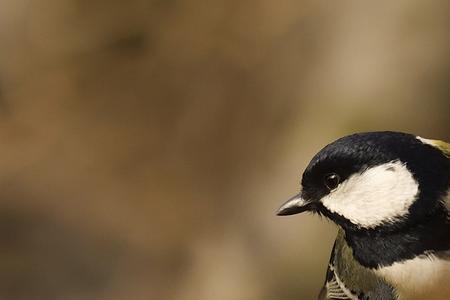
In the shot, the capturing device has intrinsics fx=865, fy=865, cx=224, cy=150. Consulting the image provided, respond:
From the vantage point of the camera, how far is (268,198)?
2393 mm

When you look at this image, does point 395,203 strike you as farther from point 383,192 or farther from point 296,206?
point 296,206

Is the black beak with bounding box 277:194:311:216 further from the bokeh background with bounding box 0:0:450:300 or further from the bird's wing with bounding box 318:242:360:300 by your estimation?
the bokeh background with bounding box 0:0:450:300

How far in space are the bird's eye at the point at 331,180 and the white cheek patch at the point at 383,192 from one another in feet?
0.06

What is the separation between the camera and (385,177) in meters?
1.21

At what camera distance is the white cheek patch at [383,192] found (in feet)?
3.97

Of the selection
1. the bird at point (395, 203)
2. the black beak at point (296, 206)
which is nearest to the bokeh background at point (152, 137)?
the black beak at point (296, 206)

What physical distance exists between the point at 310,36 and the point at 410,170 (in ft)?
4.19

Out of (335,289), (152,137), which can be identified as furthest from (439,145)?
(152,137)

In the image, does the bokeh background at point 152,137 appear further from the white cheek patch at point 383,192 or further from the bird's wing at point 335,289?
the white cheek patch at point 383,192

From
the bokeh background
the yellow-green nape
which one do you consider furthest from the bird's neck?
the bokeh background

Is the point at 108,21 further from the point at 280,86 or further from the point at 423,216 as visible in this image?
the point at 423,216

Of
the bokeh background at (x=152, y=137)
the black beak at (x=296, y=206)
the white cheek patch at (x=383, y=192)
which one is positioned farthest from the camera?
the bokeh background at (x=152, y=137)

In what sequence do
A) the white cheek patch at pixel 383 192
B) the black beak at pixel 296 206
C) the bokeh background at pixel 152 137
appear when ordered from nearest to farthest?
the white cheek patch at pixel 383 192 < the black beak at pixel 296 206 < the bokeh background at pixel 152 137

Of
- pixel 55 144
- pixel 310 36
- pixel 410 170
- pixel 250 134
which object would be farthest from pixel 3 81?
pixel 410 170
